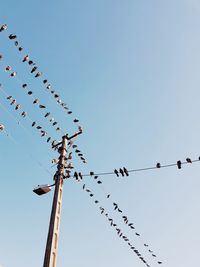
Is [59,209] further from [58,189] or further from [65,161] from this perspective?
[65,161]

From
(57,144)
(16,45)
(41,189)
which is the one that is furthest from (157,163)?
(16,45)

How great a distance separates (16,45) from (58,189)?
592 centimetres

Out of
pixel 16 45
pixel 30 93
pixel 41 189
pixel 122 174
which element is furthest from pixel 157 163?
pixel 16 45

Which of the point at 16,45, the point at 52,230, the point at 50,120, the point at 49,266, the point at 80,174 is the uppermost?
the point at 16,45

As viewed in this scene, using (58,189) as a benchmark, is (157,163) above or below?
above

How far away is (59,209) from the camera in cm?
1133

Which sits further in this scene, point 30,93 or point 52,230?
point 30,93

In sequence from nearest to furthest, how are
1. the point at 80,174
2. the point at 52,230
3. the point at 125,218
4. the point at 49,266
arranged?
the point at 49,266 → the point at 52,230 → the point at 80,174 → the point at 125,218

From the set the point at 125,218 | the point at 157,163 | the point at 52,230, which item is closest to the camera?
the point at 52,230

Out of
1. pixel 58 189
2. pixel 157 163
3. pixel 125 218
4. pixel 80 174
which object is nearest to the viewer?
pixel 58 189

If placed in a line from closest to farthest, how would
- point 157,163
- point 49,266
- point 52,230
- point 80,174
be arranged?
point 49,266, point 52,230, point 80,174, point 157,163

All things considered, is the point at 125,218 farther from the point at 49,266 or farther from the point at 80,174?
the point at 49,266

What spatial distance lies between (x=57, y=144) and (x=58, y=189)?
8.22 feet

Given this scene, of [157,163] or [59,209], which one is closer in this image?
[59,209]
